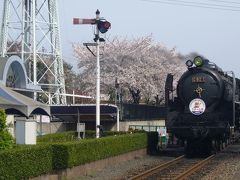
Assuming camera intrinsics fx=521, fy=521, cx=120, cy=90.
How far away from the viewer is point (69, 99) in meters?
70.9

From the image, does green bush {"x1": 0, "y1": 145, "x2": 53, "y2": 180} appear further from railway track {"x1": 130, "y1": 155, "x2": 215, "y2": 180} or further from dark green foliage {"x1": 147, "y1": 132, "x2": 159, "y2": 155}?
dark green foliage {"x1": 147, "y1": 132, "x2": 159, "y2": 155}

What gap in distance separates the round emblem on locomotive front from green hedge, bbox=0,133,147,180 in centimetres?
317

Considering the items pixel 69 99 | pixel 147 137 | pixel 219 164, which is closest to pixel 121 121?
pixel 147 137

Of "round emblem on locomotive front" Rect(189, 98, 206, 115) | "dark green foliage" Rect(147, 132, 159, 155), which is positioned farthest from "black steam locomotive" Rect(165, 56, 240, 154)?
"dark green foliage" Rect(147, 132, 159, 155)

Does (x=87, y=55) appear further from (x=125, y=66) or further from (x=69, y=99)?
(x=69, y=99)

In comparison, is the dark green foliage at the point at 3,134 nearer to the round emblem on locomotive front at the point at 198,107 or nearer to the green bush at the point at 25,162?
the green bush at the point at 25,162

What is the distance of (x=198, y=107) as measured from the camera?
75.6 ft

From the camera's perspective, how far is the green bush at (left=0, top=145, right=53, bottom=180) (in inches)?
441

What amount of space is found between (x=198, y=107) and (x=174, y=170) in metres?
5.52

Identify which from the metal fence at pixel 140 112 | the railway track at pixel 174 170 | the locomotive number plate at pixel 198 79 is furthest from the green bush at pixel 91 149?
the metal fence at pixel 140 112

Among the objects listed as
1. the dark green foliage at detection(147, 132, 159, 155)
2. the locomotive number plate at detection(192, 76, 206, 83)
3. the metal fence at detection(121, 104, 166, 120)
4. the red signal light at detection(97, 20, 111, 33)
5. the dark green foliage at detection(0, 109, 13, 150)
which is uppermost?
the red signal light at detection(97, 20, 111, 33)

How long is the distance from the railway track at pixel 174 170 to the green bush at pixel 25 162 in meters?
2.78

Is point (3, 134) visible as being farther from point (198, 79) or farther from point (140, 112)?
point (140, 112)

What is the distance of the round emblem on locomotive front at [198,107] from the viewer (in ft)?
75.5
